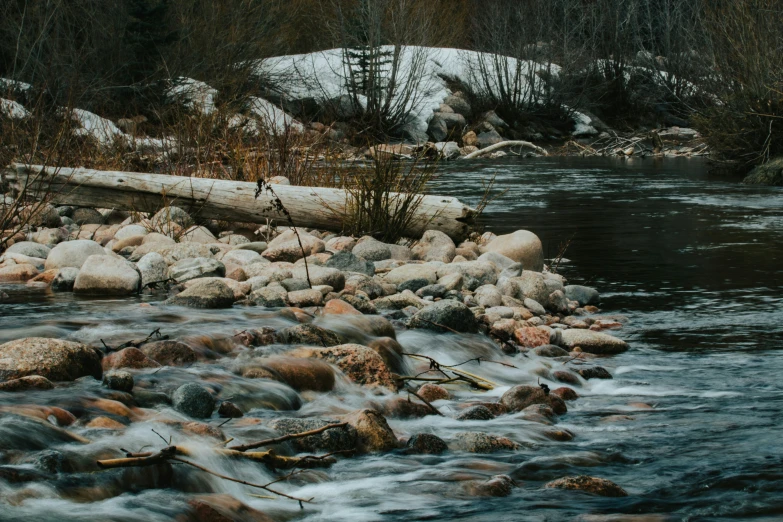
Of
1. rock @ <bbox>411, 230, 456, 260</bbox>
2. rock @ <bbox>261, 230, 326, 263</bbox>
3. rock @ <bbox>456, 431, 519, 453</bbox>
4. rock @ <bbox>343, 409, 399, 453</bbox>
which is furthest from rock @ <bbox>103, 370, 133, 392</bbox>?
rock @ <bbox>411, 230, 456, 260</bbox>

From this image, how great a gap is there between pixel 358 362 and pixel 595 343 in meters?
1.80

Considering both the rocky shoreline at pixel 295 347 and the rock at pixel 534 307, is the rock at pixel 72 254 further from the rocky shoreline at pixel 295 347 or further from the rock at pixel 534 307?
the rock at pixel 534 307

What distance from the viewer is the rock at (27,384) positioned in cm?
405

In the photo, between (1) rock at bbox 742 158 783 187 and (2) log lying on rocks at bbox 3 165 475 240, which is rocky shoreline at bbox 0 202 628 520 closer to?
(2) log lying on rocks at bbox 3 165 475 240

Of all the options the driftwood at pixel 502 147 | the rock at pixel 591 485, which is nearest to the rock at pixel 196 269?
the rock at pixel 591 485

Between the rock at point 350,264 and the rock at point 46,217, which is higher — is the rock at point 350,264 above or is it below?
below

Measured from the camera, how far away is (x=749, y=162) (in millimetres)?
18703

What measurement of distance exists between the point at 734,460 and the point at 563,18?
1230 inches

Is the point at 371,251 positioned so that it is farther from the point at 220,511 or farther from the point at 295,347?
the point at 220,511

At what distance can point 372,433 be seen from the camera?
4.05 meters

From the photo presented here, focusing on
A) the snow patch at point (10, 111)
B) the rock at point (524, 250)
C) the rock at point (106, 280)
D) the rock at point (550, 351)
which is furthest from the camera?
the snow patch at point (10, 111)

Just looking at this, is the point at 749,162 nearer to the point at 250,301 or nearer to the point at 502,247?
the point at 502,247

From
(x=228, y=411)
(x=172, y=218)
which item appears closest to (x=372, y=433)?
(x=228, y=411)

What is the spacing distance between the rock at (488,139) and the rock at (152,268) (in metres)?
21.3
